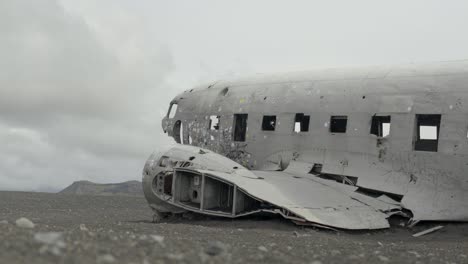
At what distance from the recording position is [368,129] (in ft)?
46.0

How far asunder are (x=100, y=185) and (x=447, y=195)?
4591 centimetres

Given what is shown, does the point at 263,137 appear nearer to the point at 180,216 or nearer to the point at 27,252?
the point at 180,216

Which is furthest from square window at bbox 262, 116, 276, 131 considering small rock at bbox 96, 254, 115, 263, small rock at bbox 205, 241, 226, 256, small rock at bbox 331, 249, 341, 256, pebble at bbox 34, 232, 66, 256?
small rock at bbox 96, 254, 115, 263

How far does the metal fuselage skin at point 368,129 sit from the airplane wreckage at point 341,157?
0.09ft

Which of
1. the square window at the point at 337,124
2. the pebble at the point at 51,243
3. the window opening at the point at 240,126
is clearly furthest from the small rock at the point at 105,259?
the window opening at the point at 240,126

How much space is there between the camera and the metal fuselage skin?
12805mm

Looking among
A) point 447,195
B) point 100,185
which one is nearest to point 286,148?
point 447,195

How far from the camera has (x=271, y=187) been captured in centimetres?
1275

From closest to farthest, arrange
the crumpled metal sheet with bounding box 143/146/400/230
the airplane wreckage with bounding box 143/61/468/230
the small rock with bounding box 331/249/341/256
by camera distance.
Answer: the small rock with bounding box 331/249/341/256, the crumpled metal sheet with bounding box 143/146/400/230, the airplane wreckage with bounding box 143/61/468/230

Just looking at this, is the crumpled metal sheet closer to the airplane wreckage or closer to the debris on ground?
the airplane wreckage

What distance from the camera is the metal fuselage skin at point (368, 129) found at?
1280 centimetres

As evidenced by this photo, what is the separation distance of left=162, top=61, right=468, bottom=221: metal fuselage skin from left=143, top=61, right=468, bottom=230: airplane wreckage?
27 mm

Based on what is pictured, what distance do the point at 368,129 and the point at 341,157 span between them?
3.63 ft

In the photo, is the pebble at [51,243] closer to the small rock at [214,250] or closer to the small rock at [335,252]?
the small rock at [214,250]
